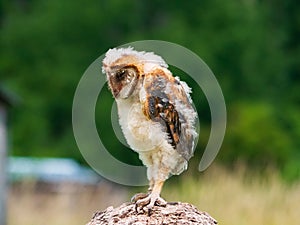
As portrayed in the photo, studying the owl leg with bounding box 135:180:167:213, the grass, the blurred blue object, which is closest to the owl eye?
the owl leg with bounding box 135:180:167:213

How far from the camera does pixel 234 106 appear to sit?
25.9 metres

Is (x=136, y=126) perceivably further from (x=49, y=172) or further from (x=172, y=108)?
(x=49, y=172)

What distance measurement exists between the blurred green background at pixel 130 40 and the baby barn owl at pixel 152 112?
69.1 ft

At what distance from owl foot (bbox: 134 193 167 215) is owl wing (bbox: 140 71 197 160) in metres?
0.20

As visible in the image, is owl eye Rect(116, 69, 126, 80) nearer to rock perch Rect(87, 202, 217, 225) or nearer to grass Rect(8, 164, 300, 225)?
rock perch Rect(87, 202, 217, 225)

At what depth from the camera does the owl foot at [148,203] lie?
Result: 436 cm

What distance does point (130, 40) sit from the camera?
27.2 m

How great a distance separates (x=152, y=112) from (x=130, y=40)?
75.3 feet

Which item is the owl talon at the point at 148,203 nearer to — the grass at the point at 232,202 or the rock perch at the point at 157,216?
the rock perch at the point at 157,216

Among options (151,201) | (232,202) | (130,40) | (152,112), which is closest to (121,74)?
(152,112)

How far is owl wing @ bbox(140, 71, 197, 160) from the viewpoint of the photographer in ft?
14.2

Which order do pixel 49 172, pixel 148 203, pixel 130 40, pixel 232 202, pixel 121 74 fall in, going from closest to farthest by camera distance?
pixel 121 74, pixel 148 203, pixel 232 202, pixel 49 172, pixel 130 40

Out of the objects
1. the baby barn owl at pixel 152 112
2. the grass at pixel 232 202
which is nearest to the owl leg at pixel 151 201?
the baby barn owl at pixel 152 112

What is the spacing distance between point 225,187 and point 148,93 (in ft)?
21.7
